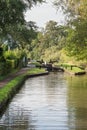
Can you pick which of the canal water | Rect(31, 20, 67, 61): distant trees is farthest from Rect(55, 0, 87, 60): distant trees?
Rect(31, 20, 67, 61): distant trees

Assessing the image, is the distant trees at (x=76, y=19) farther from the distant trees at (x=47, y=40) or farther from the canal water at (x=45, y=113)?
the distant trees at (x=47, y=40)

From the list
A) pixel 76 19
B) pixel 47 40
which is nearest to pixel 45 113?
pixel 76 19

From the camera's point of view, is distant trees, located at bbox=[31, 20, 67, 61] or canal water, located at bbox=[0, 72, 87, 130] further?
distant trees, located at bbox=[31, 20, 67, 61]

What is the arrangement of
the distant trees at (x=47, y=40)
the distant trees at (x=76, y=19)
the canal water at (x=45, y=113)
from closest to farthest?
the canal water at (x=45, y=113)
the distant trees at (x=76, y=19)
the distant trees at (x=47, y=40)

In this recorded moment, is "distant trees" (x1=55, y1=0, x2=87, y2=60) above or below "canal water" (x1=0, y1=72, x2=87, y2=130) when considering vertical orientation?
above

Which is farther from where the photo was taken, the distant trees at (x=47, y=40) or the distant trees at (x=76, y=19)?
the distant trees at (x=47, y=40)

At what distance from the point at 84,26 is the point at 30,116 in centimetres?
3627

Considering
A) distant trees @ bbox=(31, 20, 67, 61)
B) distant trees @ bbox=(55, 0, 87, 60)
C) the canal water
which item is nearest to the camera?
the canal water

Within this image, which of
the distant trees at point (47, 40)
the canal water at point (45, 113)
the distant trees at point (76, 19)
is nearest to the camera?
the canal water at point (45, 113)

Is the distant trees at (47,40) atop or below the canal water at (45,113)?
atop

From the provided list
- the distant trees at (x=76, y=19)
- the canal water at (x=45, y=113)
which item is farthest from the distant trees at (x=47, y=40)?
the canal water at (x=45, y=113)

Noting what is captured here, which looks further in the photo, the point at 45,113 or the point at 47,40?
the point at 47,40

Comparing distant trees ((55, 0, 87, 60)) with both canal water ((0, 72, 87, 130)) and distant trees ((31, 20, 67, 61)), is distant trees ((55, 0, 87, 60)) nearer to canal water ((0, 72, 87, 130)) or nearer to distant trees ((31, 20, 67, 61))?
canal water ((0, 72, 87, 130))

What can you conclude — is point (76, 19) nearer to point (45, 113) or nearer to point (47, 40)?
point (45, 113)
